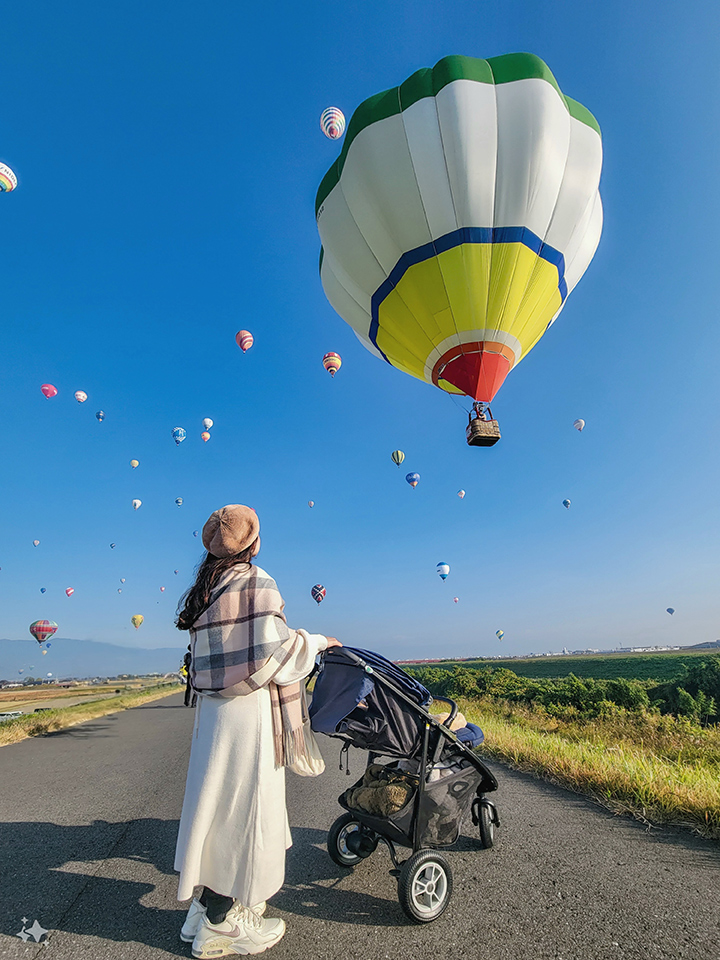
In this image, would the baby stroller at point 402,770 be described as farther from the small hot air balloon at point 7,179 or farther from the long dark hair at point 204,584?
the small hot air balloon at point 7,179

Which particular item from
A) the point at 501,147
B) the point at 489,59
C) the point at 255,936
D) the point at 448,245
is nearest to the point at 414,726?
the point at 255,936

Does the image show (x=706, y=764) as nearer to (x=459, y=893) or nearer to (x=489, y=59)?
(x=459, y=893)

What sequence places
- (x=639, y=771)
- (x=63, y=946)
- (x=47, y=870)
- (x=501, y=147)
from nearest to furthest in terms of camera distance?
(x=63, y=946) < (x=47, y=870) < (x=639, y=771) < (x=501, y=147)

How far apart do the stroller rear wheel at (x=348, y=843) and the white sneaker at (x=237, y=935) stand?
80 cm

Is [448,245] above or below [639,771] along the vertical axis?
above

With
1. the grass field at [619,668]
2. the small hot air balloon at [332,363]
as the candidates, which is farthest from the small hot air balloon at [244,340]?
the grass field at [619,668]

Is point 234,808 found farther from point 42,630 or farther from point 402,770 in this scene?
point 42,630

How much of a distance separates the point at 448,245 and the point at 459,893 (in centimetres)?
1004

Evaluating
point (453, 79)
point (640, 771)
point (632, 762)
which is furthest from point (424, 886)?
point (453, 79)

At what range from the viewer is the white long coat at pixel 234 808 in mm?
2441

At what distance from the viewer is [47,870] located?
3369 mm

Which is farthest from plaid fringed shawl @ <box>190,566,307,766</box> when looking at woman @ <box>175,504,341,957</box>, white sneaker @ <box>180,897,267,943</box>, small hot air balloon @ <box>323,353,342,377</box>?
small hot air balloon @ <box>323,353,342,377</box>

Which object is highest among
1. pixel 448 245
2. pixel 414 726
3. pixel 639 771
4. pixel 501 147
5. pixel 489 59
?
pixel 489 59

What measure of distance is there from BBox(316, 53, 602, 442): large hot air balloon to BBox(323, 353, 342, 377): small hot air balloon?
5.79 meters
